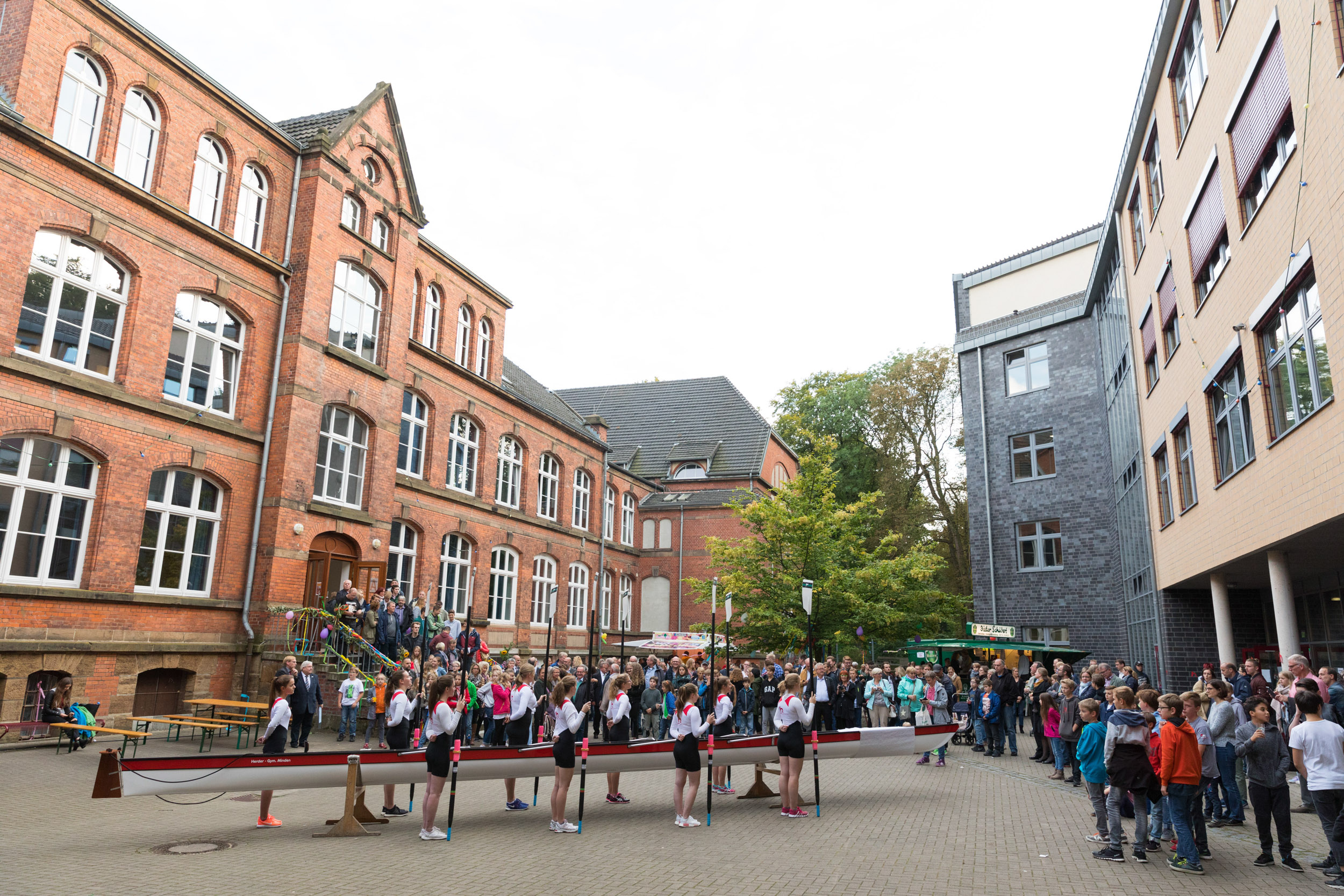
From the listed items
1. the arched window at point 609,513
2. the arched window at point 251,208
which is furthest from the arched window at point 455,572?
the arched window at point 251,208

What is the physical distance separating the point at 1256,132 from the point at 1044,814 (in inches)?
387

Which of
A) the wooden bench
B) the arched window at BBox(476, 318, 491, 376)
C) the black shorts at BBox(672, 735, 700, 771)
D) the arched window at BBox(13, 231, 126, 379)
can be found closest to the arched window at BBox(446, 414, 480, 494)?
the arched window at BBox(476, 318, 491, 376)

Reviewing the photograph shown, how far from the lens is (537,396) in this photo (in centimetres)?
3772

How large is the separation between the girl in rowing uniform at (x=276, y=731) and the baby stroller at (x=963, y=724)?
1297cm

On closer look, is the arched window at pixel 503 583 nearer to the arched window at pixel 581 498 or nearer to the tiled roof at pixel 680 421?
the arched window at pixel 581 498

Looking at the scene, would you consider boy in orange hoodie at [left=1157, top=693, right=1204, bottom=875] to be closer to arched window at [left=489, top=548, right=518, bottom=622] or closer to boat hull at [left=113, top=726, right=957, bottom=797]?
boat hull at [left=113, top=726, right=957, bottom=797]

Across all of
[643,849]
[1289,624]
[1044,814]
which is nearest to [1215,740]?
[1044,814]

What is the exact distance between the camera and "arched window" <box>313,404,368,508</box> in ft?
72.3

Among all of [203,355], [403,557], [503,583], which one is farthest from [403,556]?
[203,355]

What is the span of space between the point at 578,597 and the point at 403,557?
11.8 metres

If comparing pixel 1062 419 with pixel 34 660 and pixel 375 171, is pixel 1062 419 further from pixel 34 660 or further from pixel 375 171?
pixel 34 660

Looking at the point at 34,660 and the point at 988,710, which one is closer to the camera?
the point at 34,660

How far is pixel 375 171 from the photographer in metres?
24.4

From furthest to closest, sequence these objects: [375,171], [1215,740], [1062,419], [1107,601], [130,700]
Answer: [1062,419] → [1107,601] → [375,171] → [130,700] → [1215,740]
